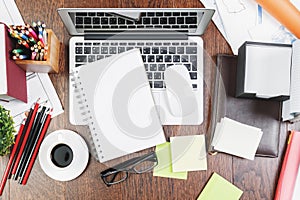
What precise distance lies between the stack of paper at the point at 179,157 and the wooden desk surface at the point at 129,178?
0.5 inches

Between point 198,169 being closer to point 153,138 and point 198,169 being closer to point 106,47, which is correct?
point 153,138

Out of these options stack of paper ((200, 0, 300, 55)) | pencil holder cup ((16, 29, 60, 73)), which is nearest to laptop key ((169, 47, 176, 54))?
stack of paper ((200, 0, 300, 55))

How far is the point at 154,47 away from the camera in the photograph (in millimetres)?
893

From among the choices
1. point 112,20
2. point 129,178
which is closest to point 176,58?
point 112,20

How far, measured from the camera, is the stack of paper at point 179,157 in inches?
35.3

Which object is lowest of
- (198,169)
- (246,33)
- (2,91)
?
(198,169)

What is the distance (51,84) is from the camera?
35.6 inches

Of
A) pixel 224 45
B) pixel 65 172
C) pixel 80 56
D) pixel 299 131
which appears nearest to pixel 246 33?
pixel 224 45

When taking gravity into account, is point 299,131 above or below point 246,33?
below

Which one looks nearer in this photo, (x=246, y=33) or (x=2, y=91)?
(x=2, y=91)

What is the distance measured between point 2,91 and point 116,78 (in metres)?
0.21

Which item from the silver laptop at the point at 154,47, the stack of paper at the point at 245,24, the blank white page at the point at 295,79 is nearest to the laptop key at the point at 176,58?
the silver laptop at the point at 154,47

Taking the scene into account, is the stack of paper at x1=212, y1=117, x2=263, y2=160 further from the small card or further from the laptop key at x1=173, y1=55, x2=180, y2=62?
the laptop key at x1=173, y1=55, x2=180, y2=62

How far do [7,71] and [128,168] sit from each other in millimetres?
279
